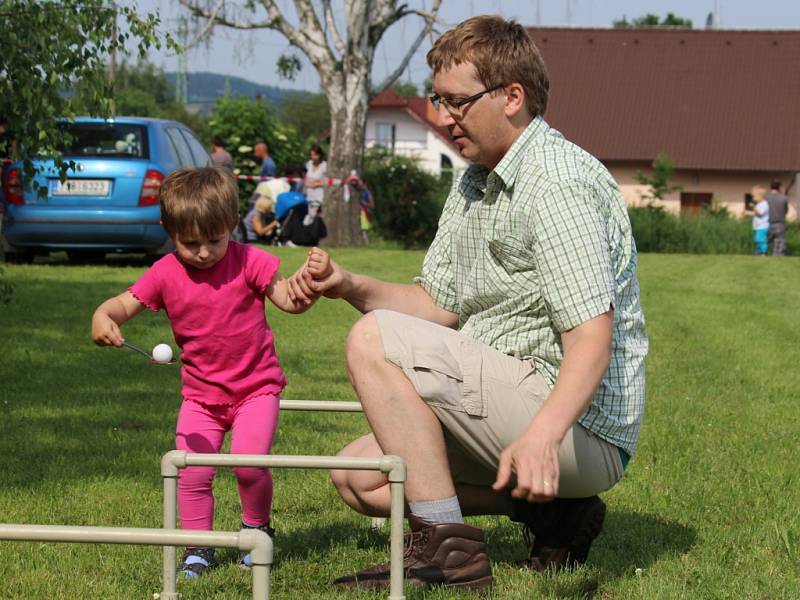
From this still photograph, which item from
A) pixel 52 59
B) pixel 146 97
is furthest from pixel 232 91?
pixel 146 97

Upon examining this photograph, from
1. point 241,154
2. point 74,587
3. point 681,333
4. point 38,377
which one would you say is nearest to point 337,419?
point 38,377

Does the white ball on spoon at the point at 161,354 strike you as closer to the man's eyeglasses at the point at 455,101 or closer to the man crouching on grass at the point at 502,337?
the man crouching on grass at the point at 502,337

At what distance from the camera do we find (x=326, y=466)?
3.27 m

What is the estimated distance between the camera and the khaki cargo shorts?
3.76m

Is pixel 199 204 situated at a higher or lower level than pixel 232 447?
higher

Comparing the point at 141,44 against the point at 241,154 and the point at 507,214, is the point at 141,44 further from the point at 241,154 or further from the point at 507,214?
the point at 241,154

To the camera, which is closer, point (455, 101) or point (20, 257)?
point (455, 101)

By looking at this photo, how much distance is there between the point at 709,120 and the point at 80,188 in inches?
1490

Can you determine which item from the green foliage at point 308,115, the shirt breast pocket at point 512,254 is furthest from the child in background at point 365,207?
the green foliage at point 308,115

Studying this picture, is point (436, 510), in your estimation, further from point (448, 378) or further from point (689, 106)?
point (689, 106)

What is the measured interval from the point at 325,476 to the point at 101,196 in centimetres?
936

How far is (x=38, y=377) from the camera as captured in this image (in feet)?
26.8

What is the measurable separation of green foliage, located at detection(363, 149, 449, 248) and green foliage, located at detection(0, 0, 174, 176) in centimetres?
1923

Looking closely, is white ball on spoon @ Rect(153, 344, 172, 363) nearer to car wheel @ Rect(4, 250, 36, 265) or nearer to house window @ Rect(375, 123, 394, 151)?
car wheel @ Rect(4, 250, 36, 265)
